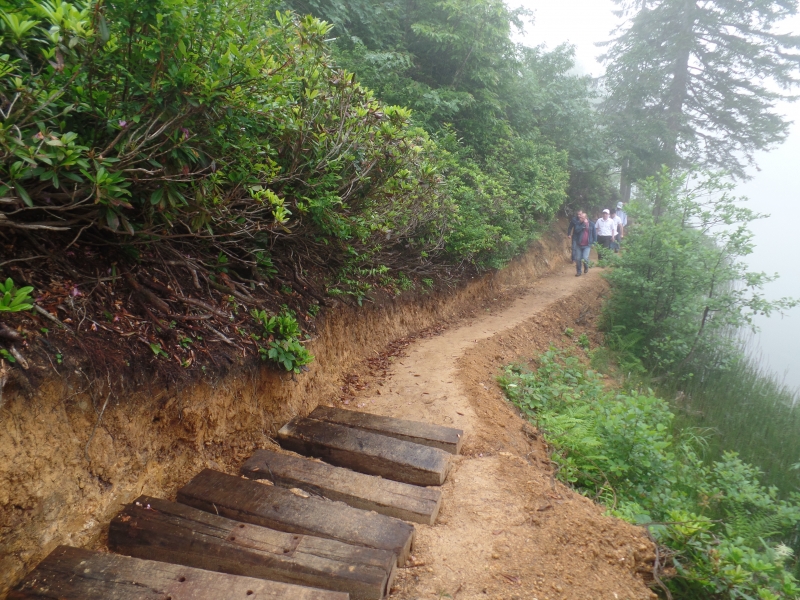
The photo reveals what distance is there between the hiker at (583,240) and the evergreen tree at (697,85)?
5.88 m

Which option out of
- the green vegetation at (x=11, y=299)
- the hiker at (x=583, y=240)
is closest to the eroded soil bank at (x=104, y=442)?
the green vegetation at (x=11, y=299)

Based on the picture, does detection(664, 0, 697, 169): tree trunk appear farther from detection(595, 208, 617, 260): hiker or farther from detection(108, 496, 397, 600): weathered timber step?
detection(108, 496, 397, 600): weathered timber step

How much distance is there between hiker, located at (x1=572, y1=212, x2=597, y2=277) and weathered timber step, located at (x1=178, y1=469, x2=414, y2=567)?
42.8ft

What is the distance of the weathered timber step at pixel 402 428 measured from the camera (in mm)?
4230

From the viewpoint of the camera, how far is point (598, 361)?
1026 cm

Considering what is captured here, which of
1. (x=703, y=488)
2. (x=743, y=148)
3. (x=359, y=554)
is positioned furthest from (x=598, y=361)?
(x=743, y=148)

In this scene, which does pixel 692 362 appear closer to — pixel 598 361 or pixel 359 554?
pixel 598 361

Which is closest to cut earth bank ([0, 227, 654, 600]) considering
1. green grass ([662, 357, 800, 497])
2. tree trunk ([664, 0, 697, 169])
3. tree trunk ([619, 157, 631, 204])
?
green grass ([662, 357, 800, 497])

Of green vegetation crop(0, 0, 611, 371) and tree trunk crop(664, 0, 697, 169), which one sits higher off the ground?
tree trunk crop(664, 0, 697, 169)

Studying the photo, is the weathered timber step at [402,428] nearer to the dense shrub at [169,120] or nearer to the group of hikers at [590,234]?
the dense shrub at [169,120]

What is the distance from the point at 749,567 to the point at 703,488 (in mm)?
2362

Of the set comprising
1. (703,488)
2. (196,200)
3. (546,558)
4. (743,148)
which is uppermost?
(743,148)

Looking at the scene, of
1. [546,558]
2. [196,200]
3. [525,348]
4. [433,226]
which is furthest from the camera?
[525,348]

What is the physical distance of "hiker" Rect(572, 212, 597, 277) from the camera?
1434 centimetres
